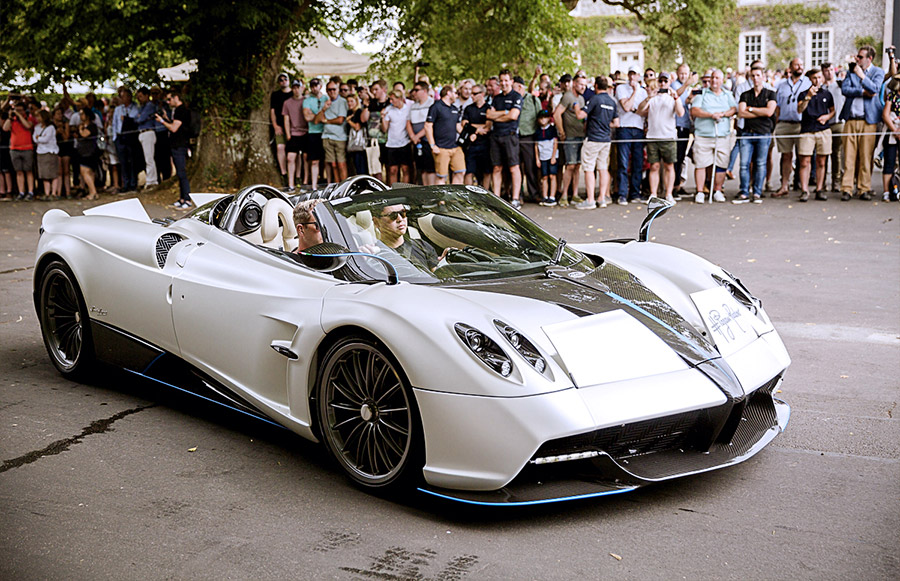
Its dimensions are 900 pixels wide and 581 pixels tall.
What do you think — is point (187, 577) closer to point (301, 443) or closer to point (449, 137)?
point (301, 443)

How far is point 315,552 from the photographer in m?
3.76

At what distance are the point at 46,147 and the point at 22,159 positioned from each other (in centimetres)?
57

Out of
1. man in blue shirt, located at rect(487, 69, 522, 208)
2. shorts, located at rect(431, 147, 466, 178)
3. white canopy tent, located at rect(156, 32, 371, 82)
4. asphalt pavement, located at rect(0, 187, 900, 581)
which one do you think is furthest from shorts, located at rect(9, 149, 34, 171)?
→ asphalt pavement, located at rect(0, 187, 900, 581)

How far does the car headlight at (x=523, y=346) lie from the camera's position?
13.0 ft

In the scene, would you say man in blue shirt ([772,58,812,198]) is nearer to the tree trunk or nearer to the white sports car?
the tree trunk

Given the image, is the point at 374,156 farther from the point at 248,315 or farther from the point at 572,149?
the point at 248,315

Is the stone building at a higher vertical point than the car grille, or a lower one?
higher

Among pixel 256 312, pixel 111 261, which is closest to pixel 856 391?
pixel 256 312

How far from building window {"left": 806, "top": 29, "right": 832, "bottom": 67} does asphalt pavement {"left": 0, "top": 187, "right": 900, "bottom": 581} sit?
40.5 metres

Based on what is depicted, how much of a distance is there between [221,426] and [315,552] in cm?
183

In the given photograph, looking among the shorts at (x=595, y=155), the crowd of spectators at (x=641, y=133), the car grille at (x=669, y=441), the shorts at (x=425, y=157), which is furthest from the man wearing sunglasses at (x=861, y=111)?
the car grille at (x=669, y=441)

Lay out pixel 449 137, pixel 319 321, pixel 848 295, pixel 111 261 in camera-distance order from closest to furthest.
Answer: pixel 319 321 → pixel 111 261 → pixel 848 295 → pixel 449 137

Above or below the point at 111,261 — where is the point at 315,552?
below

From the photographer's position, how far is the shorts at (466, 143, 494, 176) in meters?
15.8
